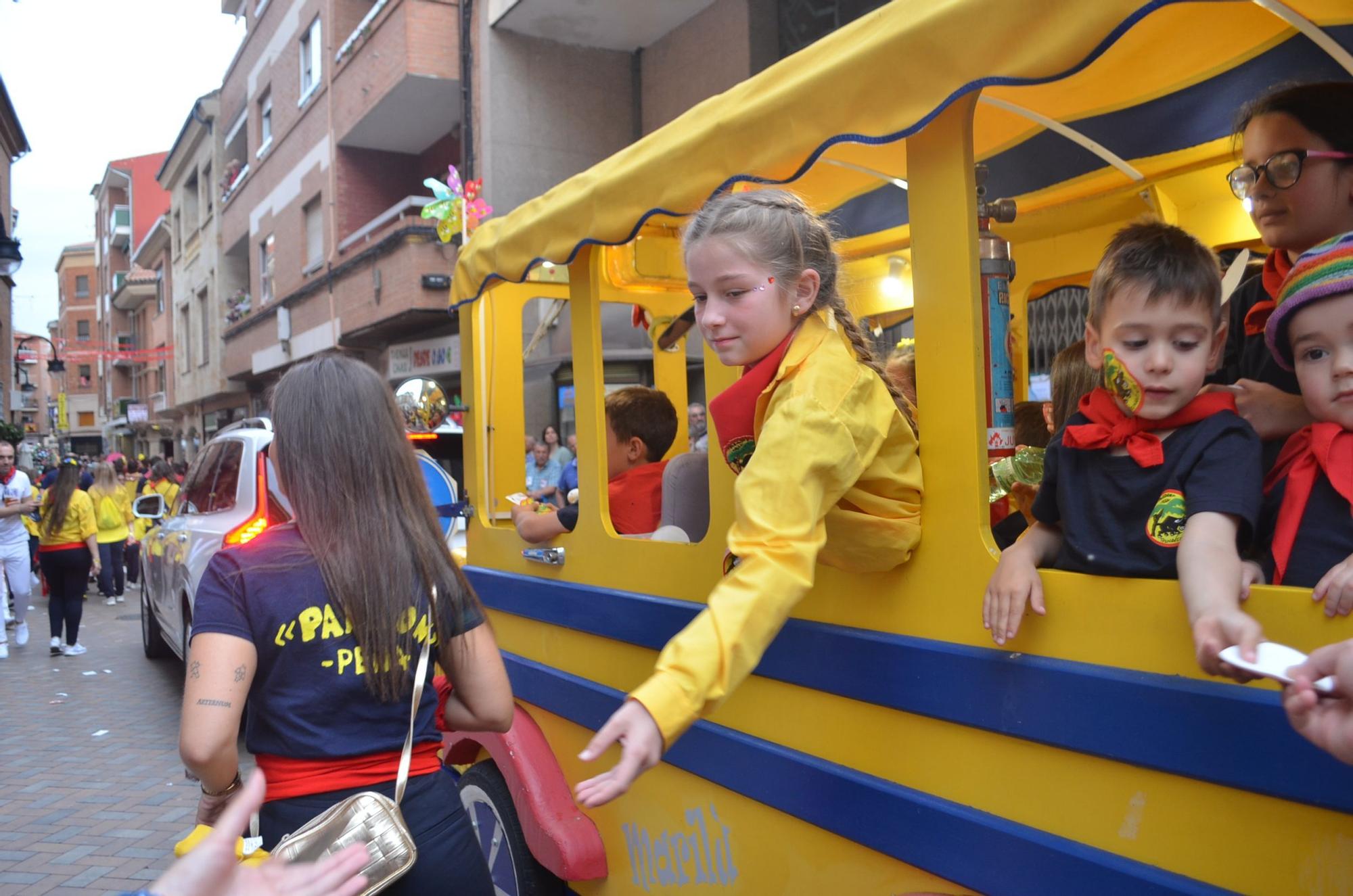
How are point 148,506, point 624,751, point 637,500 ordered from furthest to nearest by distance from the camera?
1. point 148,506
2. point 637,500
3. point 624,751

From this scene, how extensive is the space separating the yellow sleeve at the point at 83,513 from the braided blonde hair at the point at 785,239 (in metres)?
9.23

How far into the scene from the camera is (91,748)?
6.33 metres

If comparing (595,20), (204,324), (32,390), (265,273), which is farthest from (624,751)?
(32,390)

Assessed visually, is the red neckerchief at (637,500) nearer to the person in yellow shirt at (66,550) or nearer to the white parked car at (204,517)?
the white parked car at (204,517)

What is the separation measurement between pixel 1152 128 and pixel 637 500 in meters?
2.03

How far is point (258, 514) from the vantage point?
20.7ft

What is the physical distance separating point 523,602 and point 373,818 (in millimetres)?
1391

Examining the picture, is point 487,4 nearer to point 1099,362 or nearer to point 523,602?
point 523,602

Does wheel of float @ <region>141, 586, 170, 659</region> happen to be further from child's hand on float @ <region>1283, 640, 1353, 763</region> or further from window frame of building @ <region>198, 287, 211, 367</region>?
window frame of building @ <region>198, 287, 211, 367</region>

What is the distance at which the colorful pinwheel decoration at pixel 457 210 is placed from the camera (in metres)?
4.27

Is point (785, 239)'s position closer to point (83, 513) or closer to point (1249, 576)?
point (1249, 576)

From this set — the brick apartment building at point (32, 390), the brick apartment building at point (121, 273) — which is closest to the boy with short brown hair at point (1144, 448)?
the brick apartment building at point (32, 390)

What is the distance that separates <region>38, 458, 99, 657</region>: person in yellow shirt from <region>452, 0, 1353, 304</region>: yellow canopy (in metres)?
7.72

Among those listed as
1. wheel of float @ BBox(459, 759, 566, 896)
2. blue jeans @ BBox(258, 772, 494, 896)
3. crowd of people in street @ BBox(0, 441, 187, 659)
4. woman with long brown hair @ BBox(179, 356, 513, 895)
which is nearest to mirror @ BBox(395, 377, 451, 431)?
wheel of float @ BBox(459, 759, 566, 896)
